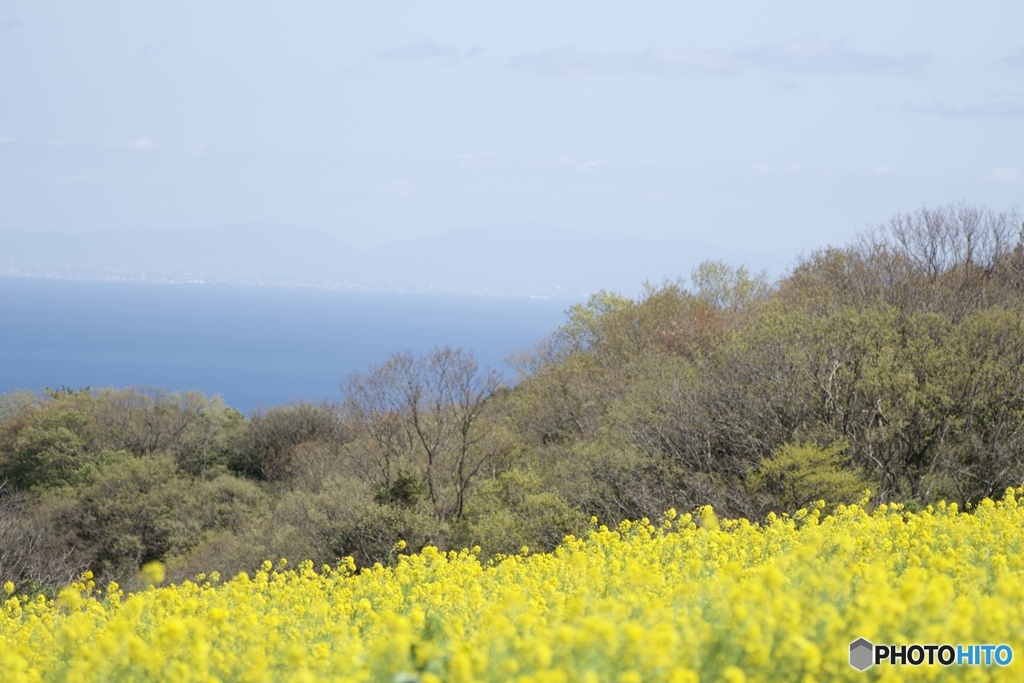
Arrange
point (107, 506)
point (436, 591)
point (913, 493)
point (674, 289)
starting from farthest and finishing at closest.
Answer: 1. point (674, 289)
2. point (107, 506)
3. point (913, 493)
4. point (436, 591)

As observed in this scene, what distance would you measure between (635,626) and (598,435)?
30368 millimetres

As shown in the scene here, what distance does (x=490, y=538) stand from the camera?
97.1 feet

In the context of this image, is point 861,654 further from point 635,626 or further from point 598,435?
point 598,435

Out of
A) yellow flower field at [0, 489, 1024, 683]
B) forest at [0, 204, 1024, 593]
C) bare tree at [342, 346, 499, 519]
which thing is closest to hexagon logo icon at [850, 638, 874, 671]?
→ yellow flower field at [0, 489, 1024, 683]

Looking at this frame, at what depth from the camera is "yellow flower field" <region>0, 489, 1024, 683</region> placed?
4.46 m

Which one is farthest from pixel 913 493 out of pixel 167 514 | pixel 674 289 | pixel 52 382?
pixel 52 382

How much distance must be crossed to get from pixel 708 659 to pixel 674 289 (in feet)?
162

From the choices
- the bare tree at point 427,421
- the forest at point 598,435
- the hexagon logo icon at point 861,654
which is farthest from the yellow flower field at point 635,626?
the bare tree at point 427,421

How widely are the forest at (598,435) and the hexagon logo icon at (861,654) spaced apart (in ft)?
40.1

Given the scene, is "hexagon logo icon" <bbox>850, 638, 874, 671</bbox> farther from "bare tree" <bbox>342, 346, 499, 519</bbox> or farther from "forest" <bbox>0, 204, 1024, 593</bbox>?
"bare tree" <bbox>342, 346, 499, 519</bbox>

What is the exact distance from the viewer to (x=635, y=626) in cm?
448

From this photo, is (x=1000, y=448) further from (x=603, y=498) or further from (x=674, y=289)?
(x=674, y=289)

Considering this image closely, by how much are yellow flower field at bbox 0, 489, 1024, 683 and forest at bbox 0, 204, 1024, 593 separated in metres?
9.43

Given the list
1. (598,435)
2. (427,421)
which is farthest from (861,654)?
(427,421)
